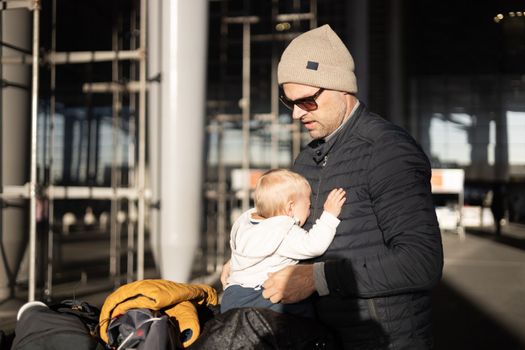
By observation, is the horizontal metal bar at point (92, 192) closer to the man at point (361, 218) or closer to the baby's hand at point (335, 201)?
the man at point (361, 218)

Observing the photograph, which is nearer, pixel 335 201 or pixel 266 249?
pixel 335 201

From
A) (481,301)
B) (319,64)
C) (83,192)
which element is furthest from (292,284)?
(481,301)

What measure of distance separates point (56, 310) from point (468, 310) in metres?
6.68

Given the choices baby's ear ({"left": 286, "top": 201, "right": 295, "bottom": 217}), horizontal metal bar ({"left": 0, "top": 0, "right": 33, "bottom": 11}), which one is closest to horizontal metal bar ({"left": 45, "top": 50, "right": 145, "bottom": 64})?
horizontal metal bar ({"left": 0, "top": 0, "right": 33, "bottom": 11})

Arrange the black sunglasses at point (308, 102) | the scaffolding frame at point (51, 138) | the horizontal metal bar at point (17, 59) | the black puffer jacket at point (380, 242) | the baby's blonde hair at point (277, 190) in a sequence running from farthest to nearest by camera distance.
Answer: the horizontal metal bar at point (17, 59) → the scaffolding frame at point (51, 138) → the baby's blonde hair at point (277, 190) → the black sunglasses at point (308, 102) → the black puffer jacket at point (380, 242)

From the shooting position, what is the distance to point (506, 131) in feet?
126

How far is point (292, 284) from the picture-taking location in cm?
214

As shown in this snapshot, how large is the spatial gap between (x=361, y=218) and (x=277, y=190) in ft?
1.30

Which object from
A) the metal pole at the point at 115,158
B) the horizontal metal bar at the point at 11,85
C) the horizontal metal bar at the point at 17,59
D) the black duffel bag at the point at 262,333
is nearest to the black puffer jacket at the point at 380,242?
the black duffel bag at the point at 262,333

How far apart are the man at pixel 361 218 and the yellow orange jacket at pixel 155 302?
0.30 metres

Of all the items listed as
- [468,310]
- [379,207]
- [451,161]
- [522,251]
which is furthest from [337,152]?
[451,161]

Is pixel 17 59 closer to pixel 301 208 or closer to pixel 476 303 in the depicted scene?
pixel 301 208

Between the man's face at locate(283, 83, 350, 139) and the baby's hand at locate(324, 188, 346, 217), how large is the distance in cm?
23

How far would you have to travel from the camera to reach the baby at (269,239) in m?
2.36
